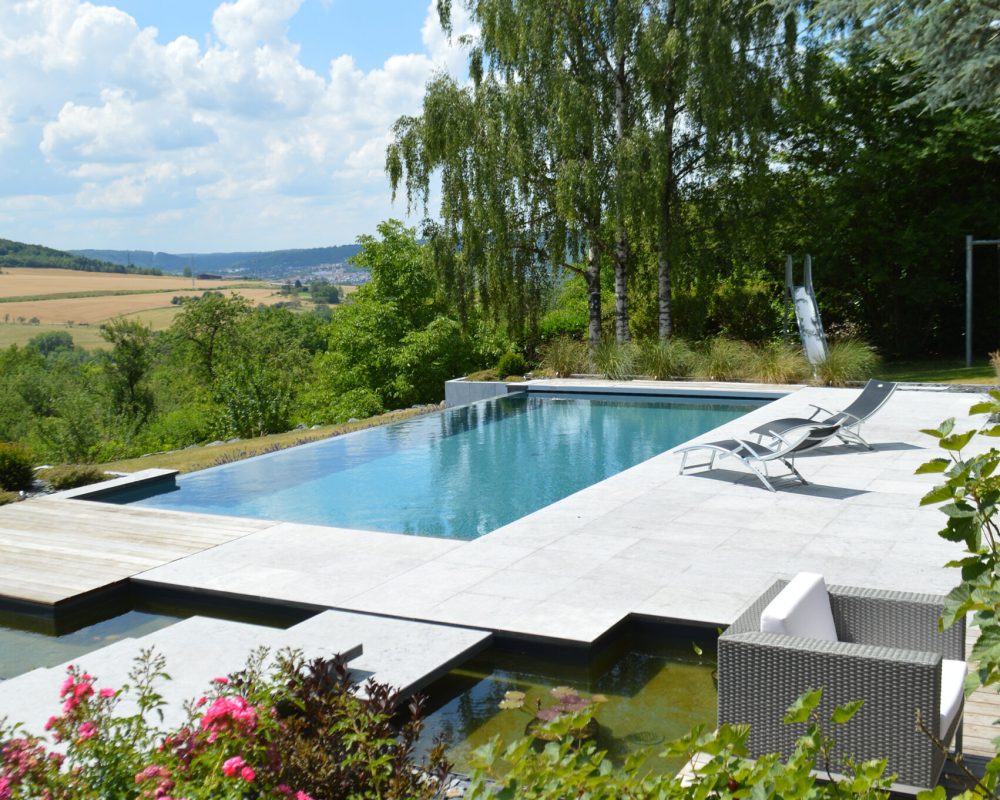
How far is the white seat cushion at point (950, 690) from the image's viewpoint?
3.52 meters

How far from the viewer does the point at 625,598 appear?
5.84m

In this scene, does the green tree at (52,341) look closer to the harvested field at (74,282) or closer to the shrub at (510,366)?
the harvested field at (74,282)

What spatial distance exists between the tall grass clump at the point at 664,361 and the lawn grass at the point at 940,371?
3518 mm

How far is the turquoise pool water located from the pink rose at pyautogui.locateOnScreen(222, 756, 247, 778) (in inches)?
224

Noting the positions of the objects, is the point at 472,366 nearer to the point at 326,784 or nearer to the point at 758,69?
the point at 758,69

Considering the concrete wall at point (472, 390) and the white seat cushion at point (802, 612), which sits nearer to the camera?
the white seat cushion at point (802, 612)

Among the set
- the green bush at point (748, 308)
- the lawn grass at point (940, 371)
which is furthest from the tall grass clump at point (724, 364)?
the green bush at point (748, 308)

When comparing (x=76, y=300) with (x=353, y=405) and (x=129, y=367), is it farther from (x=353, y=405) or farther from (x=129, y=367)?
(x=353, y=405)

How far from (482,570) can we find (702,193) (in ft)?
43.5

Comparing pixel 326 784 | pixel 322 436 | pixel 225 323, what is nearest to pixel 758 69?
pixel 322 436

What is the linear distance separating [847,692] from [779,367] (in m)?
13.4

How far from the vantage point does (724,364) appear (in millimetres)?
16828

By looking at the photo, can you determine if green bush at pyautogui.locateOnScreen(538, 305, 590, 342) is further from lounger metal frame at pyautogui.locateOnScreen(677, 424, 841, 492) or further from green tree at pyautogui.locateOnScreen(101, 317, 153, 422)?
green tree at pyautogui.locateOnScreen(101, 317, 153, 422)

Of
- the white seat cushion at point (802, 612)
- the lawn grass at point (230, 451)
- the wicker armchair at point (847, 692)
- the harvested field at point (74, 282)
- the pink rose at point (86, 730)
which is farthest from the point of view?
the harvested field at point (74, 282)
